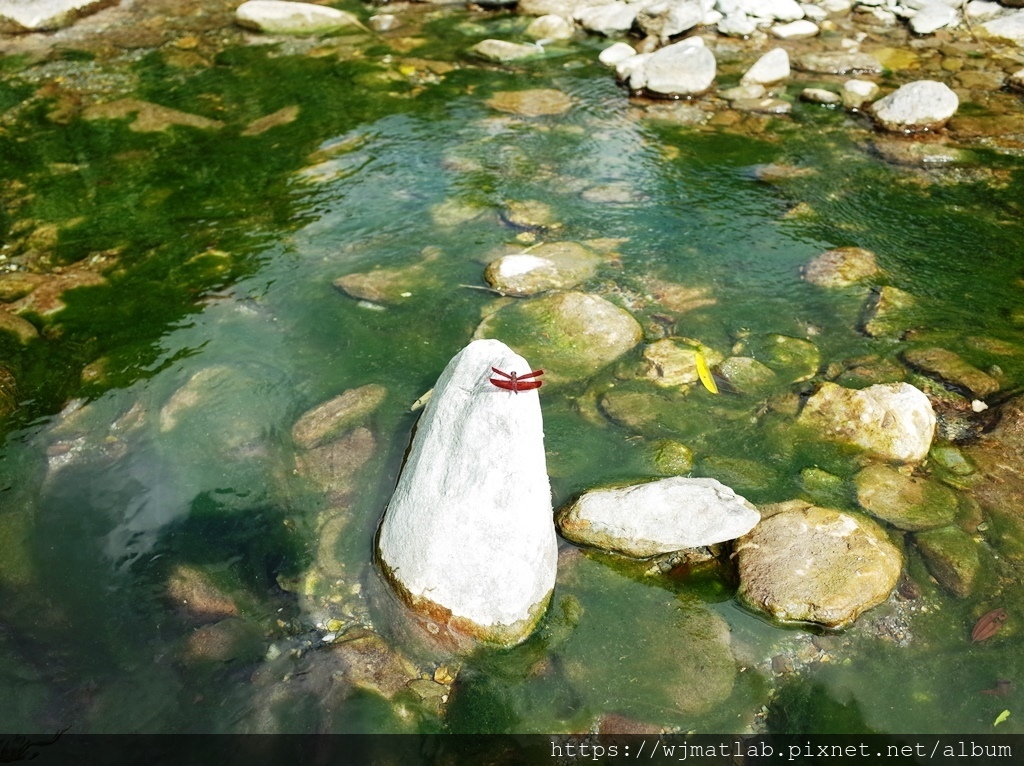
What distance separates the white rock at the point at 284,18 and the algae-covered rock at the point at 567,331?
895 cm

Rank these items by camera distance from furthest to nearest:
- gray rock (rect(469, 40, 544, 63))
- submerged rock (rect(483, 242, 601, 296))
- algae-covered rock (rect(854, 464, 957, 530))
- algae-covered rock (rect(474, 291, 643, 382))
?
gray rock (rect(469, 40, 544, 63)) → submerged rock (rect(483, 242, 601, 296)) → algae-covered rock (rect(474, 291, 643, 382)) → algae-covered rock (rect(854, 464, 957, 530))

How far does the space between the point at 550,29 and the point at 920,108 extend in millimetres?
5847

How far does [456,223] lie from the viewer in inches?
303

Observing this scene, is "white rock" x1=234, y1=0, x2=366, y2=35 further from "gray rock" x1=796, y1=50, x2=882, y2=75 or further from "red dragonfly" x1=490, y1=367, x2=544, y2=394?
"red dragonfly" x1=490, y1=367, x2=544, y2=394

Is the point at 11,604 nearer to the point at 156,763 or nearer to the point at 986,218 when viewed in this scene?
the point at 156,763

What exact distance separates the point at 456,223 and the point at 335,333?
6.80 ft

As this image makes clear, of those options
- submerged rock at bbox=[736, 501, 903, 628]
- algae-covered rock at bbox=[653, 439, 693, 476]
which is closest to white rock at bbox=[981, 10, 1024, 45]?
algae-covered rock at bbox=[653, 439, 693, 476]

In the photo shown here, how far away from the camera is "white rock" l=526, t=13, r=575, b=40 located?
12.4 metres

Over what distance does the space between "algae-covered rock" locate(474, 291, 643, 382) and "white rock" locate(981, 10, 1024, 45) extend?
33.4ft

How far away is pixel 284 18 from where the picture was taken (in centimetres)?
1271

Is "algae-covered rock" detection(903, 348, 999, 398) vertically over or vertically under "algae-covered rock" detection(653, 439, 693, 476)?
under

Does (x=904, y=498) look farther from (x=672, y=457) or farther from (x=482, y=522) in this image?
(x=482, y=522)

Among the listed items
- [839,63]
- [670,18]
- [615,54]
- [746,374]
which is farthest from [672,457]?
[670,18]

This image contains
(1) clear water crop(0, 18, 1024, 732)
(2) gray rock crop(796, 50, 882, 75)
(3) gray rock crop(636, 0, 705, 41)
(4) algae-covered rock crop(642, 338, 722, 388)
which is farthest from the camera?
(3) gray rock crop(636, 0, 705, 41)
